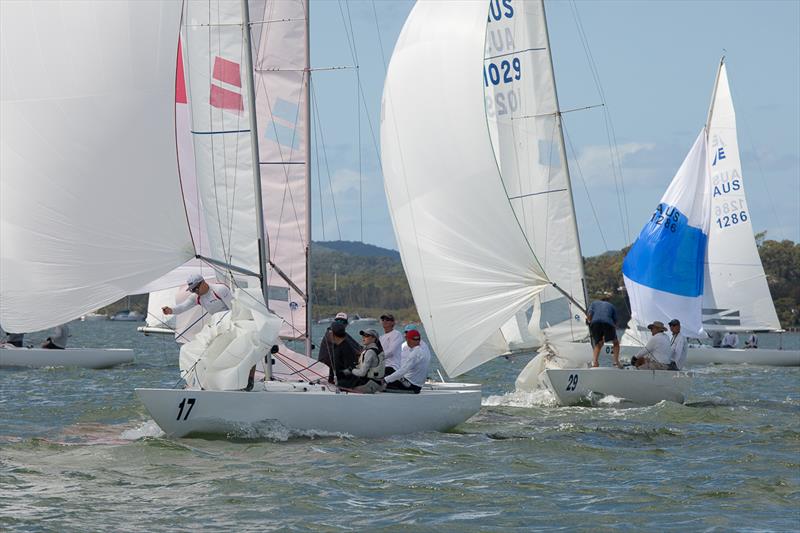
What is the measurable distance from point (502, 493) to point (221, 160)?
4.48m

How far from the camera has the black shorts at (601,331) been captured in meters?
16.4

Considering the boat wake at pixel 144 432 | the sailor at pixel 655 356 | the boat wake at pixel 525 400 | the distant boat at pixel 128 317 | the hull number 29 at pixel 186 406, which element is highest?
the distant boat at pixel 128 317

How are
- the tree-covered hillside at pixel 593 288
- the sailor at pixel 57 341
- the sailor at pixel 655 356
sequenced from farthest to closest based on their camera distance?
the tree-covered hillside at pixel 593 288
the sailor at pixel 57 341
the sailor at pixel 655 356

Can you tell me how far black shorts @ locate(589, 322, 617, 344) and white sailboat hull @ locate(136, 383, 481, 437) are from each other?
426 cm

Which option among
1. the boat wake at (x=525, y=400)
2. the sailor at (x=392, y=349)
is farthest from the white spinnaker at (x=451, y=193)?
the sailor at (x=392, y=349)

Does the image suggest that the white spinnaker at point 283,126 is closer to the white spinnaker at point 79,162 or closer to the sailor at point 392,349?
the sailor at point 392,349

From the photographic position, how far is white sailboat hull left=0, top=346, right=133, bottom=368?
2278cm

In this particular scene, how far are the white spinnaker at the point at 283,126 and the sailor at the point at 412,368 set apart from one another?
3.81m

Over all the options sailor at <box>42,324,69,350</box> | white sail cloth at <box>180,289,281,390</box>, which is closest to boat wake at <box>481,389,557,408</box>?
white sail cloth at <box>180,289,281,390</box>

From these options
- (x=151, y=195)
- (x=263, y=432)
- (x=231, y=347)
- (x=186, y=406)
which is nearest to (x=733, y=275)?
(x=263, y=432)

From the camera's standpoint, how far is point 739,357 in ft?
99.5

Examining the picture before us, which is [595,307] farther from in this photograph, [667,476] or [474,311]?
[667,476]

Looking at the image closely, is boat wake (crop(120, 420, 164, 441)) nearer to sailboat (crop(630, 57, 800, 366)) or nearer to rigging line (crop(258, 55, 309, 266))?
rigging line (crop(258, 55, 309, 266))

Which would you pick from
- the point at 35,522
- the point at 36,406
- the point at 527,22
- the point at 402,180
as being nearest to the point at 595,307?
the point at 402,180
